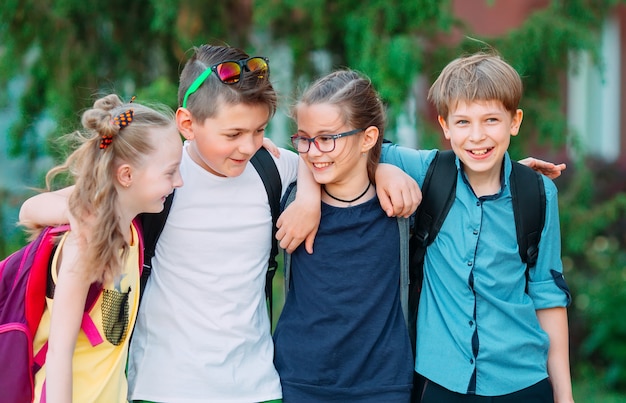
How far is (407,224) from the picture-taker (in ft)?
9.78

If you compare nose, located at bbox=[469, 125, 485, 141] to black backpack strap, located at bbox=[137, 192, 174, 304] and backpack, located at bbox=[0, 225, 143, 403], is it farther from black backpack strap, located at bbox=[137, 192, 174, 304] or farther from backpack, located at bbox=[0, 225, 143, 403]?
backpack, located at bbox=[0, 225, 143, 403]

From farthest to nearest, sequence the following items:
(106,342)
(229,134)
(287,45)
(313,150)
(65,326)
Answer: (287,45)
(313,150)
(229,134)
(106,342)
(65,326)

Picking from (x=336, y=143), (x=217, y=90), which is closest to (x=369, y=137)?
(x=336, y=143)

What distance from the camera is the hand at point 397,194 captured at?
2.89 meters

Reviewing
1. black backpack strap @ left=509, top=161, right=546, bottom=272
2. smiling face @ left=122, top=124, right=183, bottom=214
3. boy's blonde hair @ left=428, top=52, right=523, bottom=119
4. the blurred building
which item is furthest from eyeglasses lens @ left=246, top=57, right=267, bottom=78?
the blurred building

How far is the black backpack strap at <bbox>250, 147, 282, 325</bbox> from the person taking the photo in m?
3.03

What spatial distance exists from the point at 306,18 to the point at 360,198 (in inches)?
101

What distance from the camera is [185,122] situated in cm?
292

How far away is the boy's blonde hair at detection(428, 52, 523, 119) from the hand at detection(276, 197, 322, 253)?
64 cm

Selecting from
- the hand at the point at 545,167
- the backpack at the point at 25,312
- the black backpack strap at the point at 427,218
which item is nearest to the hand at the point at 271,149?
the black backpack strap at the point at 427,218

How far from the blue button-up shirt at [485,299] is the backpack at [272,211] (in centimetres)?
58

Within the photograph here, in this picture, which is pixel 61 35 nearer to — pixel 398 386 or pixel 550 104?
pixel 550 104

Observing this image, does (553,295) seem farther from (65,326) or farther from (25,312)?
(25,312)

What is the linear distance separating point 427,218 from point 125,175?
110cm
